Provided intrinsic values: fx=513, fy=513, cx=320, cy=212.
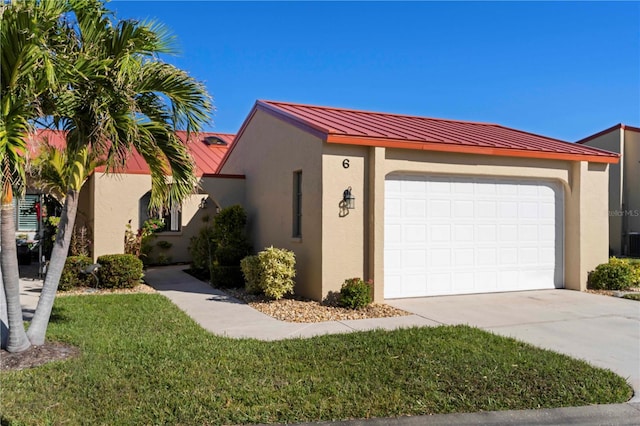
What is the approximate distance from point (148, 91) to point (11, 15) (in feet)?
5.92

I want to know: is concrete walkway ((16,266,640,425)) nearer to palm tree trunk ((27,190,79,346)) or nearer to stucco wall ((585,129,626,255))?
palm tree trunk ((27,190,79,346))

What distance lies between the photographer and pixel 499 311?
9273mm

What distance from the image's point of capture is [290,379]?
5.25m

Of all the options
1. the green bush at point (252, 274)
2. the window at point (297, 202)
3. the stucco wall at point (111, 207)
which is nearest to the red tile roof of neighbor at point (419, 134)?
the window at point (297, 202)

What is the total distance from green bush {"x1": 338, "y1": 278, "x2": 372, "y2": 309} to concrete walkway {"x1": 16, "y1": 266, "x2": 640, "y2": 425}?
80 centimetres

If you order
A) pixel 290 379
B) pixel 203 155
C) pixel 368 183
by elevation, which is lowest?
pixel 290 379

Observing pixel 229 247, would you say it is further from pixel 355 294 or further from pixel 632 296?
pixel 632 296

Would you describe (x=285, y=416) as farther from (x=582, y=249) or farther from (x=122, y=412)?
(x=582, y=249)

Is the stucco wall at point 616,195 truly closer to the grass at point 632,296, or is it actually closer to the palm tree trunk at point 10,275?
the grass at point 632,296

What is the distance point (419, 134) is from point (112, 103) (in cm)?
659

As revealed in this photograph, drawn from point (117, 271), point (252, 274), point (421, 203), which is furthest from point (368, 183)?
point (117, 271)

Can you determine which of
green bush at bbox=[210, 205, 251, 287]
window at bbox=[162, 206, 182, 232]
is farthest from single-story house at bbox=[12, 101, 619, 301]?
window at bbox=[162, 206, 182, 232]

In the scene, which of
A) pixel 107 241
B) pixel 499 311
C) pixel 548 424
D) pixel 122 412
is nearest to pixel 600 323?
pixel 499 311

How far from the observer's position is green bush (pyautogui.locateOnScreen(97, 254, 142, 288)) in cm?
1146
